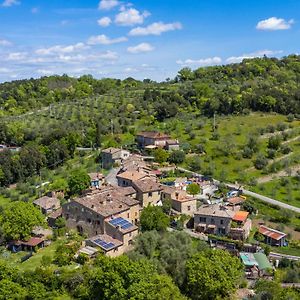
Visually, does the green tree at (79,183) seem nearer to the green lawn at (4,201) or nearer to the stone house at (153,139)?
the green lawn at (4,201)

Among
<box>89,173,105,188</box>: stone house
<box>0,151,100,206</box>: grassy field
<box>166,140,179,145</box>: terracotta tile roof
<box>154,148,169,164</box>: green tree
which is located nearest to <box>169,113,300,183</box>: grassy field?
<box>166,140,179,145</box>: terracotta tile roof

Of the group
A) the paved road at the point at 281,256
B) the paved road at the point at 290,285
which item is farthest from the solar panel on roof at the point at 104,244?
the paved road at the point at 281,256

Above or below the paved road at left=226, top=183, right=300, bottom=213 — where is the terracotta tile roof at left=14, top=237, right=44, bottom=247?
above

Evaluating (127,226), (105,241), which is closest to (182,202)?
(127,226)

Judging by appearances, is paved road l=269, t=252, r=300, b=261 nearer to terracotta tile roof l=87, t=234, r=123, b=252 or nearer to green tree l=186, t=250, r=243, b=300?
green tree l=186, t=250, r=243, b=300

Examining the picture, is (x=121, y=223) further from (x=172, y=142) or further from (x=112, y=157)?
(x=172, y=142)

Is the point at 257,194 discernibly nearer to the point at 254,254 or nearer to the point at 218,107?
the point at 254,254
